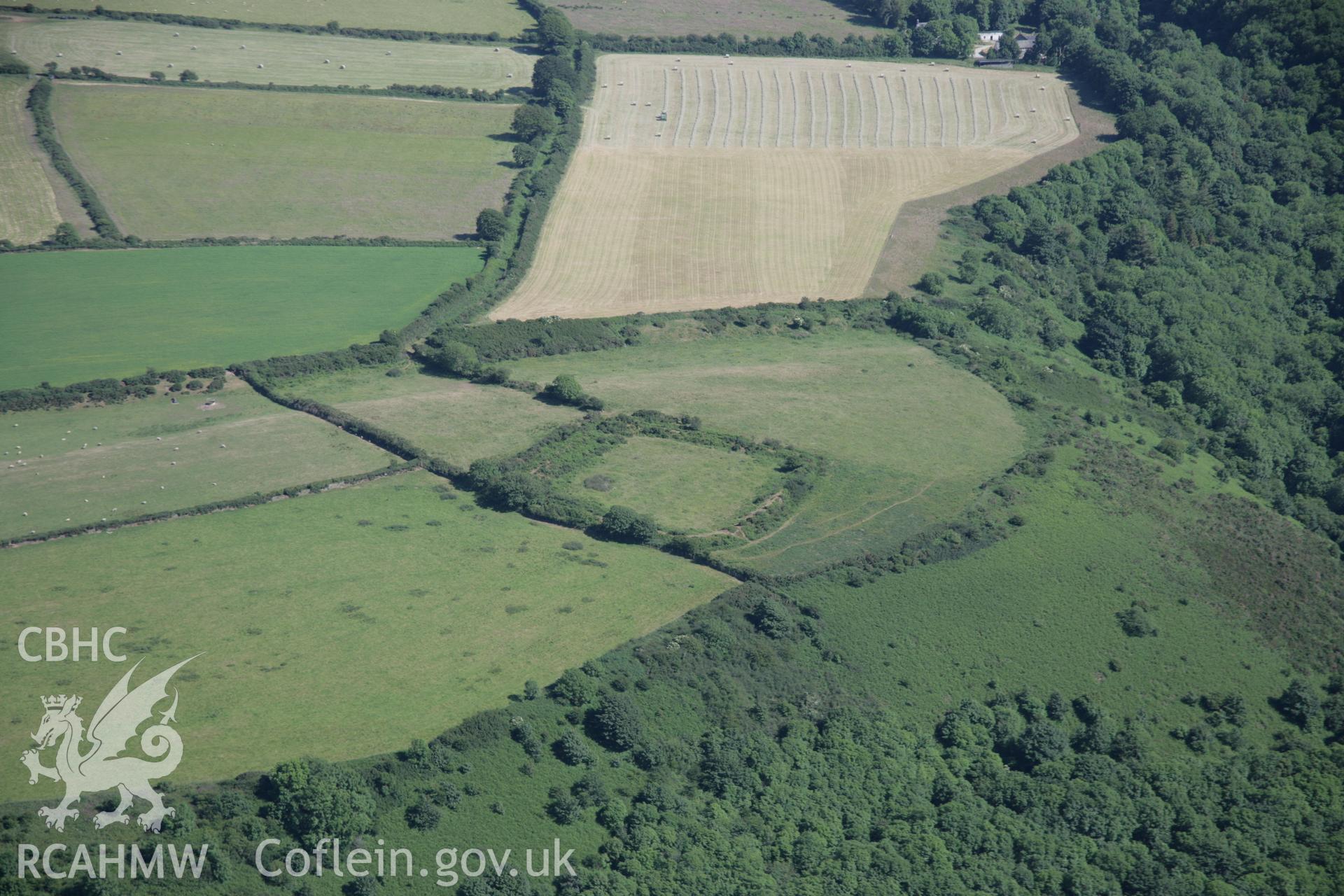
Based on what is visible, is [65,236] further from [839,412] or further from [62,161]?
[839,412]

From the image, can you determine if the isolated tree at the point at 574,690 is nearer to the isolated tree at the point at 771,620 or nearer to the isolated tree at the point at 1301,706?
the isolated tree at the point at 771,620

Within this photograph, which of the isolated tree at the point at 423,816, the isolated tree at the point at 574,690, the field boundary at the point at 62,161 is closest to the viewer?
the isolated tree at the point at 423,816

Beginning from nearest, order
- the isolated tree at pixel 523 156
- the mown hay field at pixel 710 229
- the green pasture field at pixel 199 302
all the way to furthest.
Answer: the green pasture field at pixel 199 302
the mown hay field at pixel 710 229
the isolated tree at pixel 523 156

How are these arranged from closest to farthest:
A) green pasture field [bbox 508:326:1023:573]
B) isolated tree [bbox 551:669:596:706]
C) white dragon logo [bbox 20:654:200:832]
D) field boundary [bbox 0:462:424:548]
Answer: white dragon logo [bbox 20:654:200:832] < isolated tree [bbox 551:669:596:706] < field boundary [bbox 0:462:424:548] < green pasture field [bbox 508:326:1023:573]

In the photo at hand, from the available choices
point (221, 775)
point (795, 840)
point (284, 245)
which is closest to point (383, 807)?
point (221, 775)

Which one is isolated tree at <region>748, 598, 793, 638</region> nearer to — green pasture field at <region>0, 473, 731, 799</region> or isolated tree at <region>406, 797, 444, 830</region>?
green pasture field at <region>0, 473, 731, 799</region>

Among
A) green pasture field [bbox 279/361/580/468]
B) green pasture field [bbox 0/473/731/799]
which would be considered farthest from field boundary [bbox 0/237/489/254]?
green pasture field [bbox 0/473/731/799]

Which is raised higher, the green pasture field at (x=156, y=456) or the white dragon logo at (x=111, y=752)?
the green pasture field at (x=156, y=456)

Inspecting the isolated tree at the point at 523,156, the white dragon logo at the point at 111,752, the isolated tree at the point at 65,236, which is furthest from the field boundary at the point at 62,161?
the white dragon logo at the point at 111,752
